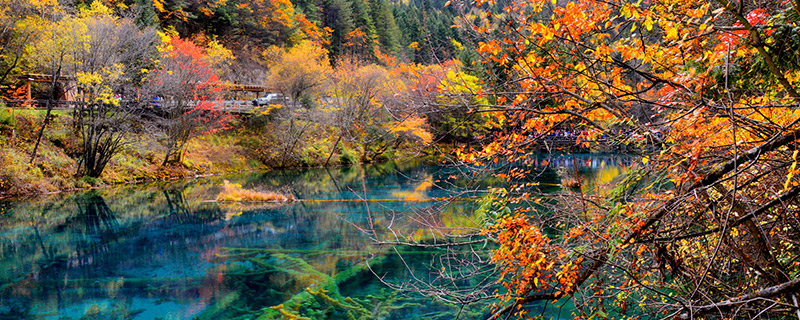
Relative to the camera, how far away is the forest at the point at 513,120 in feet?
9.47

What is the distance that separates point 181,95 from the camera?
24375mm

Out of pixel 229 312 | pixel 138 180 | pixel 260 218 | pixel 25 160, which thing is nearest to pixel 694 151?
pixel 229 312

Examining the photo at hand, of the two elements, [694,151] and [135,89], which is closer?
[694,151]

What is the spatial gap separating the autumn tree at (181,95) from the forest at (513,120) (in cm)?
13

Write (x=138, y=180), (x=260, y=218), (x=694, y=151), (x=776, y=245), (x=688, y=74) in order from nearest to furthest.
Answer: (x=694, y=151)
(x=688, y=74)
(x=776, y=245)
(x=260, y=218)
(x=138, y=180)

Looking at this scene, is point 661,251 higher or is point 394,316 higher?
point 661,251

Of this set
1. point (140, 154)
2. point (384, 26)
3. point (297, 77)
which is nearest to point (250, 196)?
point (140, 154)

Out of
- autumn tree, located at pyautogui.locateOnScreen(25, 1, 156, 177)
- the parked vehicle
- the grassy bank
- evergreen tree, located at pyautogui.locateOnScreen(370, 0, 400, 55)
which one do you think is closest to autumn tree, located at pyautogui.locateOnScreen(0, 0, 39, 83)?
autumn tree, located at pyautogui.locateOnScreen(25, 1, 156, 177)

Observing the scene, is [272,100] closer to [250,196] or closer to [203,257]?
[250,196]

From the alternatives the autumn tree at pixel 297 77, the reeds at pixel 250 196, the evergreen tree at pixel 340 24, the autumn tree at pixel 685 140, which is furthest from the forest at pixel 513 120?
the reeds at pixel 250 196

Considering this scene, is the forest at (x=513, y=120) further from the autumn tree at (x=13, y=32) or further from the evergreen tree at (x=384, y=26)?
the evergreen tree at (x=384, y=26)

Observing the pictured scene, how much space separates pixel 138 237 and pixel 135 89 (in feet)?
36.1

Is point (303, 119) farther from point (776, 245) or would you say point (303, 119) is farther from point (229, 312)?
point (776, 245)

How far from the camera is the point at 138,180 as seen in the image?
22766 mm
